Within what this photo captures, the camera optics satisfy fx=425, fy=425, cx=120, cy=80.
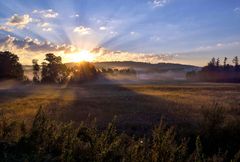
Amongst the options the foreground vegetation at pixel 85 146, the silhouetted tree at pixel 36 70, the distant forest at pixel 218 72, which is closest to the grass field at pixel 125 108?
the foreground vegetation at pixel 85 146

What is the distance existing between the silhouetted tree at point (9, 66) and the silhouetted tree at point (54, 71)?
22.2 meters

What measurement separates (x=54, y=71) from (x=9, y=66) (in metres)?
32.9

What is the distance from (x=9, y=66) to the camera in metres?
92.7

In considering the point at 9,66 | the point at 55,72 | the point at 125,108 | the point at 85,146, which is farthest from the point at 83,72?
the point at 85,146

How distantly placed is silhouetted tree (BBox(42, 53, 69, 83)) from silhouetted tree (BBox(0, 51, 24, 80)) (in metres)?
22.2

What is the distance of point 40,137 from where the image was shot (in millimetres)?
9750

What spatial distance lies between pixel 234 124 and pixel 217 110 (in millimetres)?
1041

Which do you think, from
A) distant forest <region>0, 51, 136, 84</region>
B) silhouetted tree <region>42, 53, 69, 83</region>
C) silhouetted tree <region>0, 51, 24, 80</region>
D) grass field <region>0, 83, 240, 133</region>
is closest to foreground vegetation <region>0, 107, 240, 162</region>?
grass field <region>0, 83, 240, 133</region>

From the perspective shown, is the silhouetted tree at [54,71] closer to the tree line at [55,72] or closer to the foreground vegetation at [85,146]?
the tree line at [55,72]

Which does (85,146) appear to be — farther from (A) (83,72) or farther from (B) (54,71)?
(A) (83,72)

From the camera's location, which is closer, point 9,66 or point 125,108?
point 125,108

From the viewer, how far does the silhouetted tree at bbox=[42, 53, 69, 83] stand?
12294cm

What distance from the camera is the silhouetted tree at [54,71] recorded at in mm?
122938

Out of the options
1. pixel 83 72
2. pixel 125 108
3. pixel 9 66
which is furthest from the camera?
pixel 83 72
